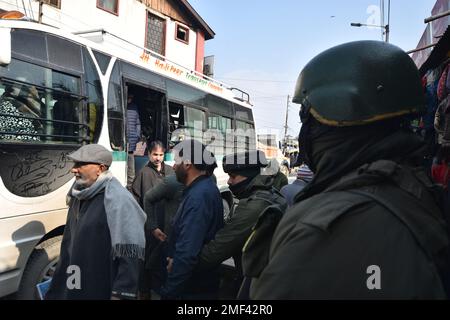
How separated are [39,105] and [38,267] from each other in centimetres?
155

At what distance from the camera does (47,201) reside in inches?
137

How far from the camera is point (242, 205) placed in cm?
244

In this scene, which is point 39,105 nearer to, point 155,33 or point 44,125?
point 44,125

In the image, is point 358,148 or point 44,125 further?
point 44,125

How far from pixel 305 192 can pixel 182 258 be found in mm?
1435

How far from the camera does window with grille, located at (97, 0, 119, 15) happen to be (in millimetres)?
12273

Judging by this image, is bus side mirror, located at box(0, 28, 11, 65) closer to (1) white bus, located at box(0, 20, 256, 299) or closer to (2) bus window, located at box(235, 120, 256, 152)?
(1) white bus, located at box(0, 20, 256, 299)

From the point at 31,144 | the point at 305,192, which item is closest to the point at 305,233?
the point at 305,192

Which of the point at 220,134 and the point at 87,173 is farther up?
the point at 220,134

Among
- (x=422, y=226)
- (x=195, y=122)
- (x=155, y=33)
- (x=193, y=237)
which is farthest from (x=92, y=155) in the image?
(x=155, y=33)

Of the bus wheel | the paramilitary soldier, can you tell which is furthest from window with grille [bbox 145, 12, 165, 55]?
the paramilitary soldier

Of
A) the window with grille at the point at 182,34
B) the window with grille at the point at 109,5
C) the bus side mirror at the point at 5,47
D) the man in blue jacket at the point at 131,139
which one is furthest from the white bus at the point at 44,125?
the window with grille at the point at 182,34

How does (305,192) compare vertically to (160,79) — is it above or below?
below

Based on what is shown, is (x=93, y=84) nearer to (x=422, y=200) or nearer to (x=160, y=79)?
(x=160, y=79)
